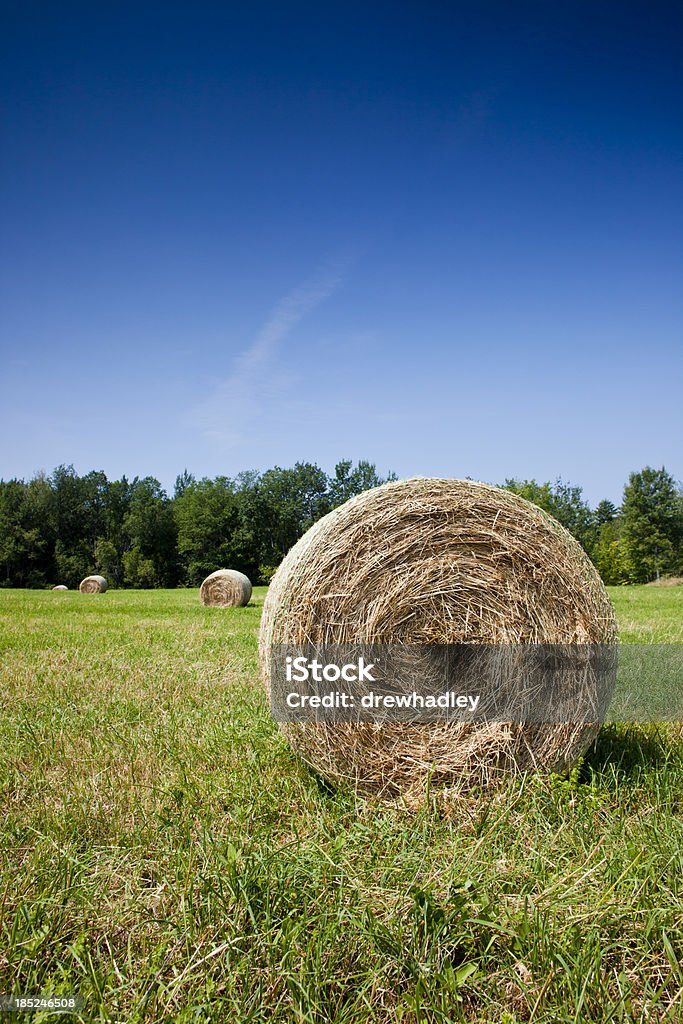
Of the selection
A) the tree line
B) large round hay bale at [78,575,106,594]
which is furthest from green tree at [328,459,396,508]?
large round hay bale at [78,575,106,594]

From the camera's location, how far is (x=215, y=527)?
5838 centimetres

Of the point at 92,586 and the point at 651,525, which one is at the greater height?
the point at 651,525

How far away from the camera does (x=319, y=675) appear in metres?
3.52

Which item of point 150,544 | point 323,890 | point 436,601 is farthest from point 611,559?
point 323,890

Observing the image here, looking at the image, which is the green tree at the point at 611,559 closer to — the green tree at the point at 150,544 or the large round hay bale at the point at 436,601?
the green tree at the point at 150,544

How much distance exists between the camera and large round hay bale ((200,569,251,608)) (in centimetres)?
1886

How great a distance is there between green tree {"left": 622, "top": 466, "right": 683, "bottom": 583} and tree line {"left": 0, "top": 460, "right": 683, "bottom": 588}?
0.30 feet

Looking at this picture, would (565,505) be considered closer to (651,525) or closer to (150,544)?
(651,525)

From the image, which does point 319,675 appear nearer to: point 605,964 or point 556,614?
point 556,614

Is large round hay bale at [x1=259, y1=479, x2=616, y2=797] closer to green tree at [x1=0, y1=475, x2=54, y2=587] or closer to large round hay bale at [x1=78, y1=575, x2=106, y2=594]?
large round hay bale at [x1=78, y1=575, x2=106, y2=594]

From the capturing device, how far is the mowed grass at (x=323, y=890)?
1.98m

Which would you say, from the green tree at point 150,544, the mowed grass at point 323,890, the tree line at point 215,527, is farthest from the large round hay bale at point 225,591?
the green tree at point 150,544

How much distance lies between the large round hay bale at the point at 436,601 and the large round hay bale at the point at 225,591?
50.9ft

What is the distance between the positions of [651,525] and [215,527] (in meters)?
40.1
